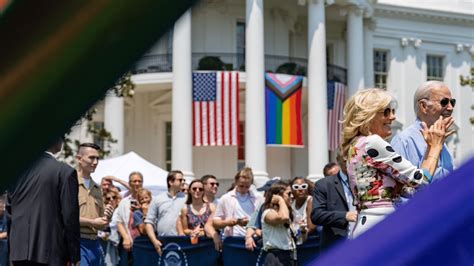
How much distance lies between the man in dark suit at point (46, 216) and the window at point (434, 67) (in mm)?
36610

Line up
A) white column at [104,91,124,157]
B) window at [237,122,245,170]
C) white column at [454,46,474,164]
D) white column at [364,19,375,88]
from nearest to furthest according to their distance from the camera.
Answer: white column at [104,91,124,157]
window at [237,122,245,170]
white column at [364,19,375,88]
white column at [454,46,474,164]

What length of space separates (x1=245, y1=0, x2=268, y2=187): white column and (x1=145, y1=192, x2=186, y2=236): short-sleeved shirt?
62.9 ft

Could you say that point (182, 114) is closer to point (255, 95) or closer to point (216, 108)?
point (216, 108)

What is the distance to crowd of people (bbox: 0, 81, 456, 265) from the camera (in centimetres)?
423

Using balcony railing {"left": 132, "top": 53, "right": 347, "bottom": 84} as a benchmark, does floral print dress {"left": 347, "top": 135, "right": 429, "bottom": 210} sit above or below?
below

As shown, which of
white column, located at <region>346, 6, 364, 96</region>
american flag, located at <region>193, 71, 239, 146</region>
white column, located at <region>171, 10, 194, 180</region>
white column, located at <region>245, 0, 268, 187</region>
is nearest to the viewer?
american flag, located at <region>193, 71, 239, 146</region>

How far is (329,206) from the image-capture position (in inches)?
265

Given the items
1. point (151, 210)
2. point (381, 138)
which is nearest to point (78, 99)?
point (381, 138)

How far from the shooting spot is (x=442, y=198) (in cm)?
88

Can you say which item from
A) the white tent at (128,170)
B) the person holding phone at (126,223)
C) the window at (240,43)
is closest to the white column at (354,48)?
the window at (240,43)

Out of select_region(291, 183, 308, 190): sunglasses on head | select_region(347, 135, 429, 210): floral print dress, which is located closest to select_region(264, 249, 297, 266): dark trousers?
select_region(291, 183, 308, 190): sunglasses on head

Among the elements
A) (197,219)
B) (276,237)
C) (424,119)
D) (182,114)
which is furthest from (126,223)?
(182,114)

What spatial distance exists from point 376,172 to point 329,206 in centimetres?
255

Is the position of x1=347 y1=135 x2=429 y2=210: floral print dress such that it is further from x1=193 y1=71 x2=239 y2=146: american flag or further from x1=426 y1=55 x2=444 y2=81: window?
x1=426 y1=55 x2=444 y2=81: window
